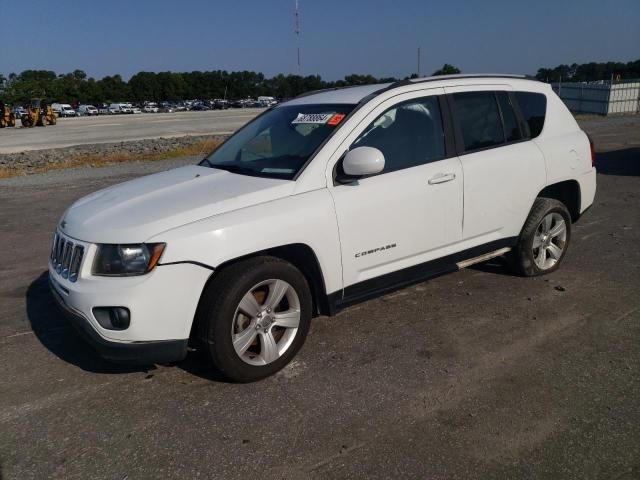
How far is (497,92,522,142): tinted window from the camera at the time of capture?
4.70 m

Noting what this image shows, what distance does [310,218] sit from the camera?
346 centimetres

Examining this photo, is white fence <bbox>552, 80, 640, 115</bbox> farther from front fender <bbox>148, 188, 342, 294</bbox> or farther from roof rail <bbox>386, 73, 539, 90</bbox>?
front fender <bbox>148, 188, 342, 294</bbox>

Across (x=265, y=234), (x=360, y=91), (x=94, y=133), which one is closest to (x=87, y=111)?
(x=94, y=133)

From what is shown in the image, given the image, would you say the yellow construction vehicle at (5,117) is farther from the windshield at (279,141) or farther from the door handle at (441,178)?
the door handle at (441,178)

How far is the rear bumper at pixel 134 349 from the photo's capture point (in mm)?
3094

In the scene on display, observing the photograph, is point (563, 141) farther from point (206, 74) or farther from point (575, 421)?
point (206, 74)

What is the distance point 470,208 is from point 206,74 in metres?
146

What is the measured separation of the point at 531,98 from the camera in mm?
4965

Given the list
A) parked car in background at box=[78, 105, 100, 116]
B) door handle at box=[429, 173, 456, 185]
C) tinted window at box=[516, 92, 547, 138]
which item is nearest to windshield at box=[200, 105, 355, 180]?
door handle at box=[429, 173, 456, 185]

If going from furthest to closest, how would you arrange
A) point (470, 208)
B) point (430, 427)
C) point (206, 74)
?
point (206, 74)
point (470, 208)
point (430, 427)

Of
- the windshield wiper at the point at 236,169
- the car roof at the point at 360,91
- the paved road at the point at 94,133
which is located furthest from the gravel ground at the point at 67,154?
the car roof at the point at 360,91

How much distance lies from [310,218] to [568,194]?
123 inches

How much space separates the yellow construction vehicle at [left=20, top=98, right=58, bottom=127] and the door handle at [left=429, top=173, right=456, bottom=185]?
46128 millimetres

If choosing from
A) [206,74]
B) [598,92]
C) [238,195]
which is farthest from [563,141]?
[206,74]
